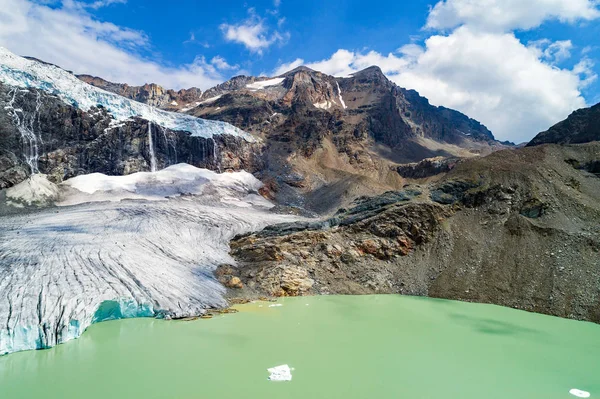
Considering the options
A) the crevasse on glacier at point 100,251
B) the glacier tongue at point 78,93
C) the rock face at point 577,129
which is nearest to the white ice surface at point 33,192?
the crevasse on glacier at point 100,251

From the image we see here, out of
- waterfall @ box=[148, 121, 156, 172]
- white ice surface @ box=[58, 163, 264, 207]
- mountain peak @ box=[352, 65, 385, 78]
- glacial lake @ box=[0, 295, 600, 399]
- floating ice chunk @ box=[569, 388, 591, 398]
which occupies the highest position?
mountain peak @ box=[352, 65, 385, 78]

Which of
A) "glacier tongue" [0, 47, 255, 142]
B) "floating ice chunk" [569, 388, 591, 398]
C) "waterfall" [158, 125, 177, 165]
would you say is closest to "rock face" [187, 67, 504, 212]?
"waterfall" [158, 125, 177, 165]

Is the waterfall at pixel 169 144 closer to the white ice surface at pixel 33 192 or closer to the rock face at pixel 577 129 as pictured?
the white ice surface at pixel 33 192

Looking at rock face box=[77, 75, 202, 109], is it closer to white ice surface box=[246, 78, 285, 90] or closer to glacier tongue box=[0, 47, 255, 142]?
white ice surface box=[246, 78, 285, 90]

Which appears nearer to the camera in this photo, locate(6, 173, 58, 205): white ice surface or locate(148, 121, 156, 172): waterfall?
locate(6, 173, 58, 205): white ice surface

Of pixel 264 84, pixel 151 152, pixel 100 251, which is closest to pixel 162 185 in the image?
pixel 151 152

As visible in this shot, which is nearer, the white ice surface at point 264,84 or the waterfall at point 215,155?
the waterfall at point 215,155
